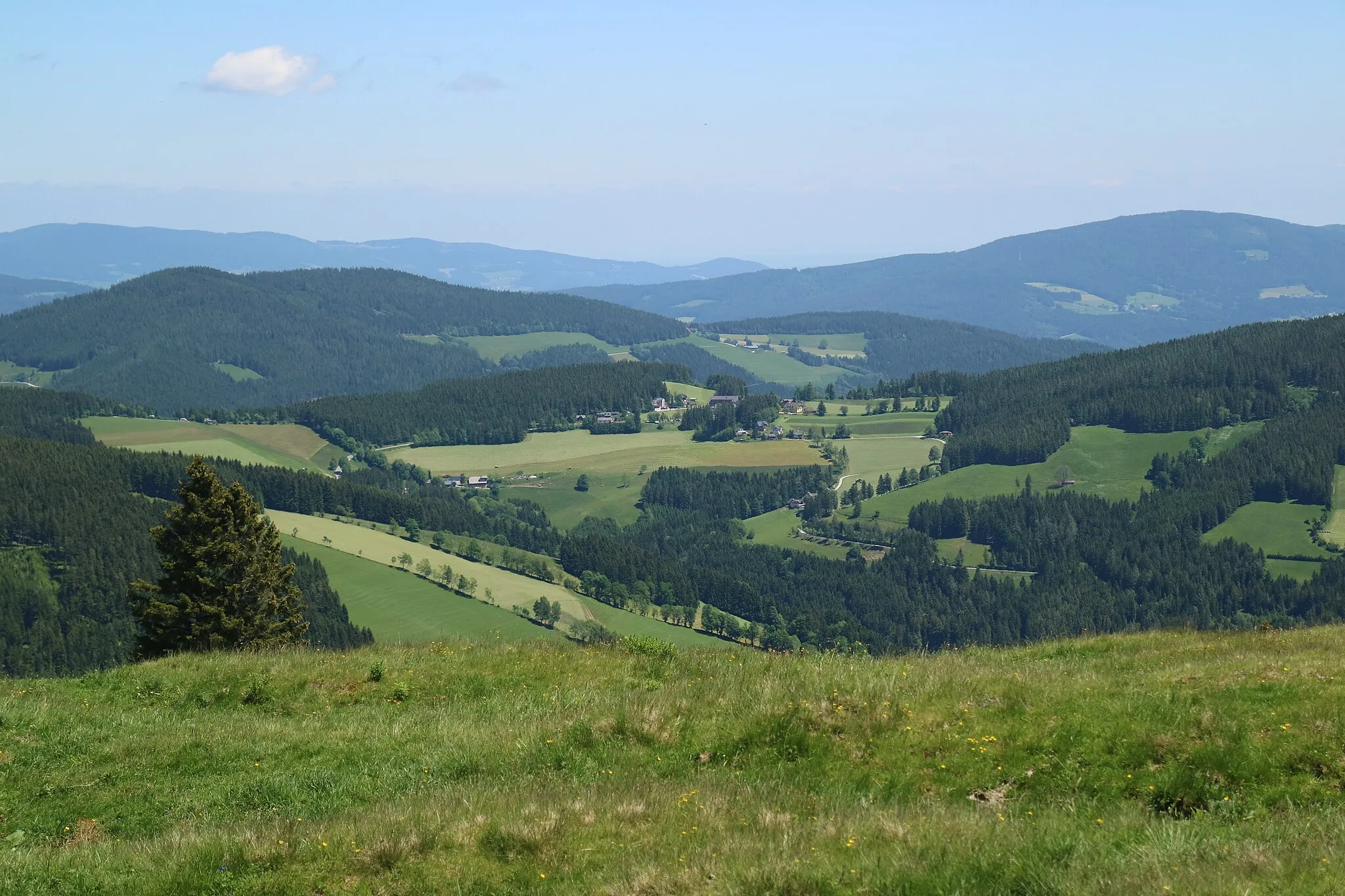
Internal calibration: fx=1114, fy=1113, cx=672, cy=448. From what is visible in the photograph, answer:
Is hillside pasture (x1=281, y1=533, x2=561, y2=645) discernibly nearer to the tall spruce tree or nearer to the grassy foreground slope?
the tall spruce tree

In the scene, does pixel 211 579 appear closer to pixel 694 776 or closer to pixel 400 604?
pixel 694 776

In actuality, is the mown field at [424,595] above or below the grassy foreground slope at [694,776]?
below

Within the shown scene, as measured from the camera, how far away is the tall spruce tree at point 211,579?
36.6 m

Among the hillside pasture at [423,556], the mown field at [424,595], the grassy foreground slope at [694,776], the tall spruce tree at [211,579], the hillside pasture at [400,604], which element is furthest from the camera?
the hillside pasture at [423,556]

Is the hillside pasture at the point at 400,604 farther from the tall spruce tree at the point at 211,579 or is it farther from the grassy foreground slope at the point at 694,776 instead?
the grassy foreground slope at the point at 694,776

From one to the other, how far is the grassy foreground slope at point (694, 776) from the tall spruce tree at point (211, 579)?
13.8 m

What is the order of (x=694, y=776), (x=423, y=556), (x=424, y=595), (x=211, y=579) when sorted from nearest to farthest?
(x=694, y=776) < (x=211, y=579) < (x=424, y=595) < (x=423, y=556)

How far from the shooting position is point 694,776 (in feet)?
51.7

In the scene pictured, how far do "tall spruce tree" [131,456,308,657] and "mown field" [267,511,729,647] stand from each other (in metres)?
83.6

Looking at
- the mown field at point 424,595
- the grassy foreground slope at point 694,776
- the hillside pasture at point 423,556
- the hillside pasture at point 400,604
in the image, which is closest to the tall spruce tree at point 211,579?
the grassy foreground slope at point 694,776

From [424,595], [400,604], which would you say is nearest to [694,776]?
[400,604]

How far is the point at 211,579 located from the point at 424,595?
361ft

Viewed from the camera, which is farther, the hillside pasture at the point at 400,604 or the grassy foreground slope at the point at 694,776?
the hillside pasture at the point at 400,604

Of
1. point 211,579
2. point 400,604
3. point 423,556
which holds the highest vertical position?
point 211,579
